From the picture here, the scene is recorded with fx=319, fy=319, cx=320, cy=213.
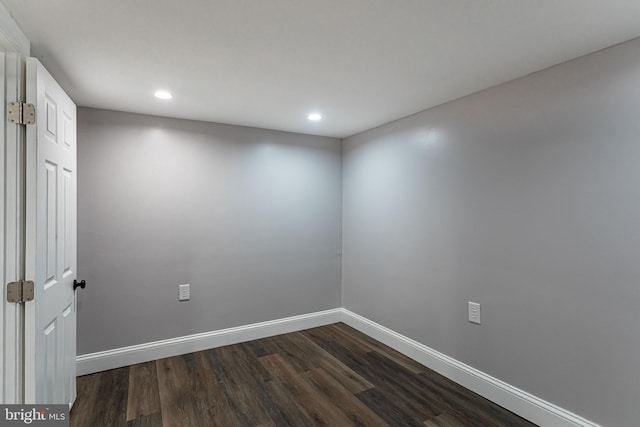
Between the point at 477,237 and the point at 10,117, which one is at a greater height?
the point at 10,117

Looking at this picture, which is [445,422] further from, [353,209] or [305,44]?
[305,44]

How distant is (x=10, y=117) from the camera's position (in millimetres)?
1427

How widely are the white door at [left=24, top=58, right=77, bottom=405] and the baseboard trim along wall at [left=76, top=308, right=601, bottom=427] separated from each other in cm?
55

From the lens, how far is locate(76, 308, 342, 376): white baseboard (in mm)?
2645

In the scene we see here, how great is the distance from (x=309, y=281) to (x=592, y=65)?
2.96m

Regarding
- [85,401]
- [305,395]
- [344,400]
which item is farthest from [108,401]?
[344,400]

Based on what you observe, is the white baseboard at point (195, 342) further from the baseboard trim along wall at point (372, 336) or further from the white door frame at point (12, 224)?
the white door frame at point (12, 224)

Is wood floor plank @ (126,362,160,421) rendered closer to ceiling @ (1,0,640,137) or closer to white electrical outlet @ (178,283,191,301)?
white electrical outlet @ (178,283,191,301)

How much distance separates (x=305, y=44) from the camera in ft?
5.53

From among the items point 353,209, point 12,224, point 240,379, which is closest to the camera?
point 12,224

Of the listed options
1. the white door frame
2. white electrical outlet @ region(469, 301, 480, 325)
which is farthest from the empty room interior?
the white door frame

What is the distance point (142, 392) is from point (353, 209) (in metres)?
2.54

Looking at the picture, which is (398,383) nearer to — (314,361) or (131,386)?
(314,361)

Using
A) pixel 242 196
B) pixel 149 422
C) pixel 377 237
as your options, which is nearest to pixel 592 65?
pixel 377 237
